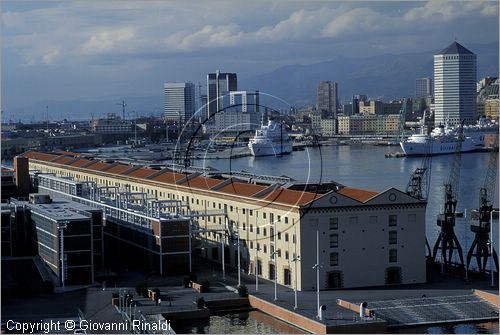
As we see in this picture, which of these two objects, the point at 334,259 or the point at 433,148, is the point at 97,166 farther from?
the point at 433,148

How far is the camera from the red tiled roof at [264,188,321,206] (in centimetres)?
618

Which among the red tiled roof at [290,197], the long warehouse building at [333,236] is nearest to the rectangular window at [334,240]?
the long warehouse building at [333,236]

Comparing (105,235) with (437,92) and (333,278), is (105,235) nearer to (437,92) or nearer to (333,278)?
(333,278)

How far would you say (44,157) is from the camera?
13.5 m

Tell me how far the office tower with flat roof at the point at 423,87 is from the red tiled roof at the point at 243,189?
29054mm

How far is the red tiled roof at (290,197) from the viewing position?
6.18 meters

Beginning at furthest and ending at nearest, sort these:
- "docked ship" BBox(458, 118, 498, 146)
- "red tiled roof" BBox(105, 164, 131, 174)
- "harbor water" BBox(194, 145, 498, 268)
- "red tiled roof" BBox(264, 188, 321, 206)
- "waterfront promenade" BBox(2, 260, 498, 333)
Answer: "docked ship" BBox(458, 118, 498, 146) < "harbor water" BBox(194, 145, 498, 268) < "red tiled roof" BBox(105, 164, 131, 174) < "red tiled roof" BBox(264, 188, 321, 206) < "waterfront promenade" BBox(2, 260, 498, 333)

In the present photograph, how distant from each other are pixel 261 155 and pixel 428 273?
608 inches

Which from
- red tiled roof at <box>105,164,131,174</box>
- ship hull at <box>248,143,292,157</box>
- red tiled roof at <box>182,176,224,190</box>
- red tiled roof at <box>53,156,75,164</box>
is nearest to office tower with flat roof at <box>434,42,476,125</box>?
ship hull at <box>248,143,292,157</box>

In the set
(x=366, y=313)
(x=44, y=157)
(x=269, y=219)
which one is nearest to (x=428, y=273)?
(x=269, y=219)

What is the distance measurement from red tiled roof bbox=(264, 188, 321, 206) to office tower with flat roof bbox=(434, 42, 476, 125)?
25.7 metres

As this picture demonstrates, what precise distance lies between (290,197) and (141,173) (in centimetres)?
333

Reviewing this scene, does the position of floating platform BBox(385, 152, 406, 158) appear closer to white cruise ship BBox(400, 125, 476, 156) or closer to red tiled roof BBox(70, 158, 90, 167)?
white cruise ship BBox(400, 125, 476, 156)

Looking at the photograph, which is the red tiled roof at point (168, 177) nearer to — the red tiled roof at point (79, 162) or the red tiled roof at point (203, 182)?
the red tiled roof at point (203, 182)
